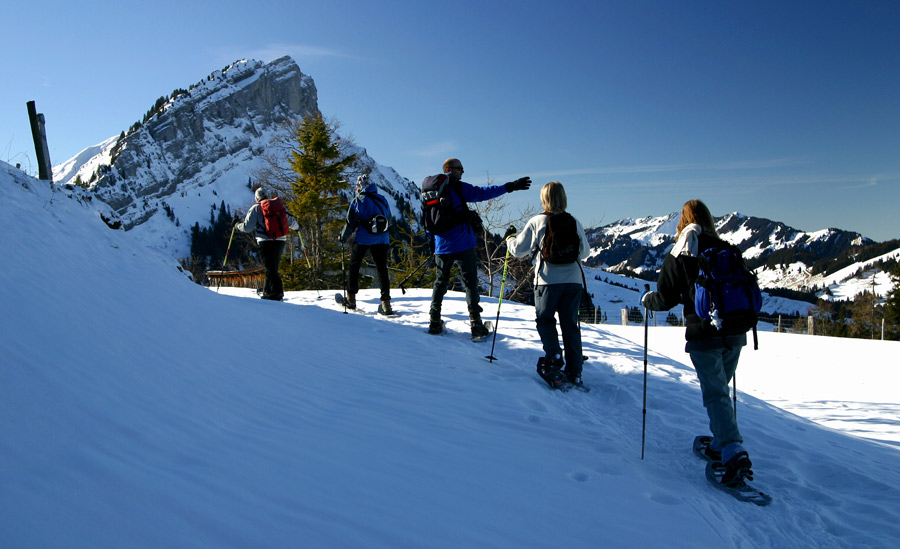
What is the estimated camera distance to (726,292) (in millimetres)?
3129

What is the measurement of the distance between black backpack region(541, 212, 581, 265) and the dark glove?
1083 millimetres

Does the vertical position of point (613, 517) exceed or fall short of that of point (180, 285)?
it falls short

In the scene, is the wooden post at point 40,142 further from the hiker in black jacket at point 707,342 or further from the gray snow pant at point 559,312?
the hiker in black jacket at point 707,342

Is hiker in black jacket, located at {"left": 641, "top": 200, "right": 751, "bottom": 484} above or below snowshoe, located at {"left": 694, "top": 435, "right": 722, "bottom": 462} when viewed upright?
above

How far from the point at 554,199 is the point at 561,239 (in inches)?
17.4

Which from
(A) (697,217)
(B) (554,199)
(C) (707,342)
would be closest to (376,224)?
(B) (554,199)

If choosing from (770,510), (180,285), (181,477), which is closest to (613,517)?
(770,510)

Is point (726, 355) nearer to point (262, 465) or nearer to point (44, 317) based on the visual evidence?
point (262, 465)

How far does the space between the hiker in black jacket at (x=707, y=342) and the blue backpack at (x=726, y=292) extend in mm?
60

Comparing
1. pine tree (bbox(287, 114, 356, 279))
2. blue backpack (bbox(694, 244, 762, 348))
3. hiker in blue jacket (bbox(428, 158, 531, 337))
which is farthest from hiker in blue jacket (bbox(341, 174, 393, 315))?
pine tree (bbox(287, 114, 356, 279))

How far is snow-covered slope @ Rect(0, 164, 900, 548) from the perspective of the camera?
2074mm

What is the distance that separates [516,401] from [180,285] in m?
5.19

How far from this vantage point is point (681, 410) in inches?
180

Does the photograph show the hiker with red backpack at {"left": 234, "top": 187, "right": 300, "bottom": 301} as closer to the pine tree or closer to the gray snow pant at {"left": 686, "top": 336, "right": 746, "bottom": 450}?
the gray snow pant at {"left": 686, "top": 336, "right": 746, "bottom": 450}
